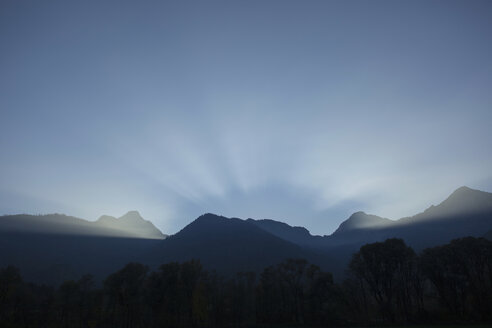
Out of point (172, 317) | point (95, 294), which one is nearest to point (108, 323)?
point (95, 294)

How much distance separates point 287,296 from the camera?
288 ft

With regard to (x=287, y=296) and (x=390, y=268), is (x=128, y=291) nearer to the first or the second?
(x=287, y=296)

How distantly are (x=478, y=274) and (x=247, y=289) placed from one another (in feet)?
204

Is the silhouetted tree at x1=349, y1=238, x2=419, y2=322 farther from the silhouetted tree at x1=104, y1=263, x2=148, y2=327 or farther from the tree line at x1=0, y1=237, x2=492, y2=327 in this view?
the silhouetted tree at x1=104, y1=263, x2=148, y2=327

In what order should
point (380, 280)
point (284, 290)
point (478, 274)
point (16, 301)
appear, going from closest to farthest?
point (478, 274) < point (380, 280) < point (16, 301) < point (284, 290)

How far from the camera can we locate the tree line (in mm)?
64625

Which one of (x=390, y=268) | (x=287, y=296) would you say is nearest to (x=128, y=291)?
(x=287, y=296)

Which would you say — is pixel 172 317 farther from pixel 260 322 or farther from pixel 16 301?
pixel 16 301

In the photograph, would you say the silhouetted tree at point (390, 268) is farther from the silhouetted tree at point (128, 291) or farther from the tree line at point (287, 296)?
the silhouetted tree at point (128, 291)

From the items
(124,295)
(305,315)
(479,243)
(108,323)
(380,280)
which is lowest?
(108,323)

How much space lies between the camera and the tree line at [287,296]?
64625mm

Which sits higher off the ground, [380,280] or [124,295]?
[380,280]

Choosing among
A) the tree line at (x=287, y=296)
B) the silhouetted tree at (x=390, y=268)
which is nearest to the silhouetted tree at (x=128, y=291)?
the tree line at (x=287, y=296)

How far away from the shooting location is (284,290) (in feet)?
284
